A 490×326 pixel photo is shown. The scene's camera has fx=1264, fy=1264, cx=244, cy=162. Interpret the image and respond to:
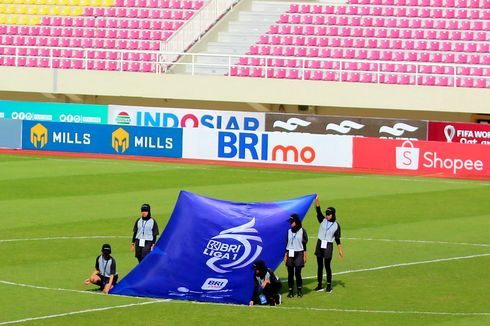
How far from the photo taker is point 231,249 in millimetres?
22938

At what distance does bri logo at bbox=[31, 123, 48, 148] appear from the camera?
2032 inches

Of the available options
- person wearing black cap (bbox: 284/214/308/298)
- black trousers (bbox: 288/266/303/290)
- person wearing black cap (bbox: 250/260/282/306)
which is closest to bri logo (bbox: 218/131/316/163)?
black trousers (bbox: 288/266/303/290)

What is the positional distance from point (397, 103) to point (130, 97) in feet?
42.6

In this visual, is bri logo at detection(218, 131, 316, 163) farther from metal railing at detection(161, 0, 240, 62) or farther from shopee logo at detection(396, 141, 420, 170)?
metal railing at detection(161, 0, 240, 62)

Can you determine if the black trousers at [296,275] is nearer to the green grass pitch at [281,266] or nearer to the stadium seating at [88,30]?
the green grass pitch at [281,266]

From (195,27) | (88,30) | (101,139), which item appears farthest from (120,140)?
(88,30)

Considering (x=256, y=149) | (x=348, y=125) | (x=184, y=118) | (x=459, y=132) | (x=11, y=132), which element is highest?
(x=184, y=118)

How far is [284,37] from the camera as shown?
55.0m

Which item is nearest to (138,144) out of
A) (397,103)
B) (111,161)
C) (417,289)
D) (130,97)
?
(111,161)

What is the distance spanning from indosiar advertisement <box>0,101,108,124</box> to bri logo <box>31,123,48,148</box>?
2526 mm

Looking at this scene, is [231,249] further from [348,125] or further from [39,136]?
[39,136]

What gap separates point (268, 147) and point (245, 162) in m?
1.06

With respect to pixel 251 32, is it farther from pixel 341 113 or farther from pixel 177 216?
pixel 177 216

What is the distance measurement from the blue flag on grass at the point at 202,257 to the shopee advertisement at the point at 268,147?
80.1 feet
